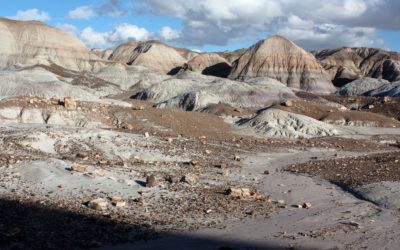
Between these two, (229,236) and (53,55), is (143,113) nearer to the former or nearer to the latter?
(229,236)

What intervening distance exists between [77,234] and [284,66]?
108087 mm

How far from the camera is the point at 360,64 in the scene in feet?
491

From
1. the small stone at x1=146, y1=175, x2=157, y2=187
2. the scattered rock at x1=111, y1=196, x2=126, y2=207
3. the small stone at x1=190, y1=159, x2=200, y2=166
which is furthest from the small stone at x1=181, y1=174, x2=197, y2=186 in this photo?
the small stone at x1=190, y1=159, x2=200, y2=166

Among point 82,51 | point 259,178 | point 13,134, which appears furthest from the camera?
point 82,51

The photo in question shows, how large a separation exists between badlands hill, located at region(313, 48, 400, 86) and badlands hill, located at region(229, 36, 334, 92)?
1283cm

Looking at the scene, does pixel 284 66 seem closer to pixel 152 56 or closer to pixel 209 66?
pixel 209 66

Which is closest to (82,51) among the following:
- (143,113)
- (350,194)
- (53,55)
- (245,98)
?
(53,55)

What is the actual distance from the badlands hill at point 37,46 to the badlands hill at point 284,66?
32898mm

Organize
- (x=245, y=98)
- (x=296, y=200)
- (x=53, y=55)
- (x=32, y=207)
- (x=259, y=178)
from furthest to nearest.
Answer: (x=53, y=55), (x=245, y=98), (x=259, y=178), (x=296, y=200), (x=32, y=207)

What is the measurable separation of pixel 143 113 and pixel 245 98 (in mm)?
34728

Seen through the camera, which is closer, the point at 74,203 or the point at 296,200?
the point at 74,203

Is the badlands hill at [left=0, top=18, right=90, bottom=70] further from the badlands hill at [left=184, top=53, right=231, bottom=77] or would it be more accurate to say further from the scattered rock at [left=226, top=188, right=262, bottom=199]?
the scattered rock at [left=226, top=188, right=262, bottom=199]

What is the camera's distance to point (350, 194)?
1814 centimetres

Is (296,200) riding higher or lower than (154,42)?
lower
